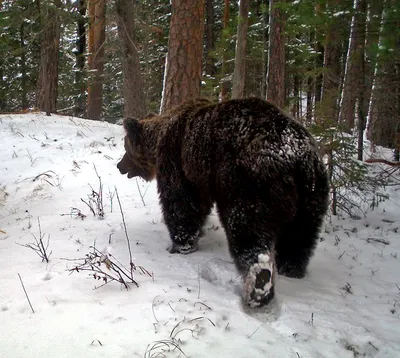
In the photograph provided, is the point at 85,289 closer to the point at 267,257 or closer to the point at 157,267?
the point at 157,267

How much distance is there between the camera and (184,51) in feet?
23.5

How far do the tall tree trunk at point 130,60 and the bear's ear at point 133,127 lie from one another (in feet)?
16.4

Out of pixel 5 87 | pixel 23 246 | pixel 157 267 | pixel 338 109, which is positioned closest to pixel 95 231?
pixel 23 246

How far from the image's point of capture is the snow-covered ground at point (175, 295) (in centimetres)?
255

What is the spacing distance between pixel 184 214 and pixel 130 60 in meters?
7.00

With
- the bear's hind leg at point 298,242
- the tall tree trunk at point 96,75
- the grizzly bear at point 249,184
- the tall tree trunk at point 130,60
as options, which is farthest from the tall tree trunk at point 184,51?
the tall tree trunk at point 96,75

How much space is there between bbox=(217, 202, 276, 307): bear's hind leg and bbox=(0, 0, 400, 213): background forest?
7.96ft

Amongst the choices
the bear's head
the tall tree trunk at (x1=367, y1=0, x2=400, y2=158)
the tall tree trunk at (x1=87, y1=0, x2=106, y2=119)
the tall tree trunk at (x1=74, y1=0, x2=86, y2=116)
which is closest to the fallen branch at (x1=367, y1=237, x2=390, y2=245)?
the tall tree trunk at (x1=367, y1=0, x2=400, y2=158)

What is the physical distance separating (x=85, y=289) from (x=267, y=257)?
1.71 metres

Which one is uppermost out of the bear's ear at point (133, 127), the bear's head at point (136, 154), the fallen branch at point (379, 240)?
the bear's ear at point (133, 127)

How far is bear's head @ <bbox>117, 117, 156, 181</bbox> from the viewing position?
17.2ft

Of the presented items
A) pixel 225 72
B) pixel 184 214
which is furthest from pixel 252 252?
pixel 225 72

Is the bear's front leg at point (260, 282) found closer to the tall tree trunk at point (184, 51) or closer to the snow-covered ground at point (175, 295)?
the snow-covered ground at point (175, 295)

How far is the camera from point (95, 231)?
4.81 m
